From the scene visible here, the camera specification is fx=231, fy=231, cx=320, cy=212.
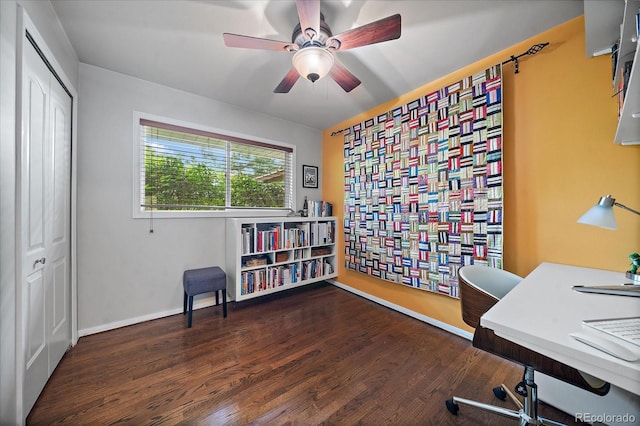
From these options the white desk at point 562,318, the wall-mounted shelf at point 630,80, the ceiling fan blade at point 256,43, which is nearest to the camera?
the white desk at point 562,318

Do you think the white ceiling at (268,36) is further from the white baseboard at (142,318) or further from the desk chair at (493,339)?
the white baseboard at (142,318)

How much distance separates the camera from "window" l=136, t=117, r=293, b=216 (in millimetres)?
2422

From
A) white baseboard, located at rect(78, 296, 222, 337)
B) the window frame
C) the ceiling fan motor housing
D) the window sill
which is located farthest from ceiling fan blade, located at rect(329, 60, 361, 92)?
white baseboard, located at rect(78, 296, 222, 337)

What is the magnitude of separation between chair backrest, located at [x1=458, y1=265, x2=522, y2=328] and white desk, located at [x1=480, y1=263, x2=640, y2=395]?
202mm

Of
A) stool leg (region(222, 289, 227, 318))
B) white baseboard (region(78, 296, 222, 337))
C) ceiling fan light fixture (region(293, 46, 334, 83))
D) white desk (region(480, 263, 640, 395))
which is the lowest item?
white baseboard (region(78, 296, 222, 337))

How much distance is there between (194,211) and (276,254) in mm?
1092

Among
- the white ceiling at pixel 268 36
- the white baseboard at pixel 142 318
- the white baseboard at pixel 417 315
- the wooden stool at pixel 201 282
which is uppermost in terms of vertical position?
the white ceiling at pixel 268 36

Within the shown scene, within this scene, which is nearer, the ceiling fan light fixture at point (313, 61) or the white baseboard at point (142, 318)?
the ceiling fan light fixture at point (313, 61)

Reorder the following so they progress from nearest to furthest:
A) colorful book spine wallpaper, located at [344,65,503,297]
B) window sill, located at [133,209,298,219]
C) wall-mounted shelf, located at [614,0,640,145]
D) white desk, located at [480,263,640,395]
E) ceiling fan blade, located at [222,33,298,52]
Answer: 1. white desk, located at [480,263,640,395]
2. wall-mounted shelf, located at [614,0,640,145]
3. ceiling fan blade, located at [222,33,298,52]
4. colorful book spine wallpaper, located at [344,65,503,297]
5. window sill, located at [133,209,298,219]

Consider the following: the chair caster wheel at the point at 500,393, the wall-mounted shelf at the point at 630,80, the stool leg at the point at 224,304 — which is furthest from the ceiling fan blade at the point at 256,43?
the chair caster wheel at the point at 500,393

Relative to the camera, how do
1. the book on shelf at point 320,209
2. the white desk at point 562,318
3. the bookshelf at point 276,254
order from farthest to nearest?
the book on shelf at point 320,209, the bookshelf at point 276,254, the white desk at point 562,318

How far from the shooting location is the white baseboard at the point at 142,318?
6.93 ft

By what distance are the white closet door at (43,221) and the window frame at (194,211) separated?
0.47 m

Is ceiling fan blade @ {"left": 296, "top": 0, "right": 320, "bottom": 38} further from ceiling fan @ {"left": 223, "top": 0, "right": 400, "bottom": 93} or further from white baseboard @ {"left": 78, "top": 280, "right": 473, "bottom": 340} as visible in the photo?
white baseboard @ {"left": 78, "top": 280, "right": 473, "bottom": 340}
